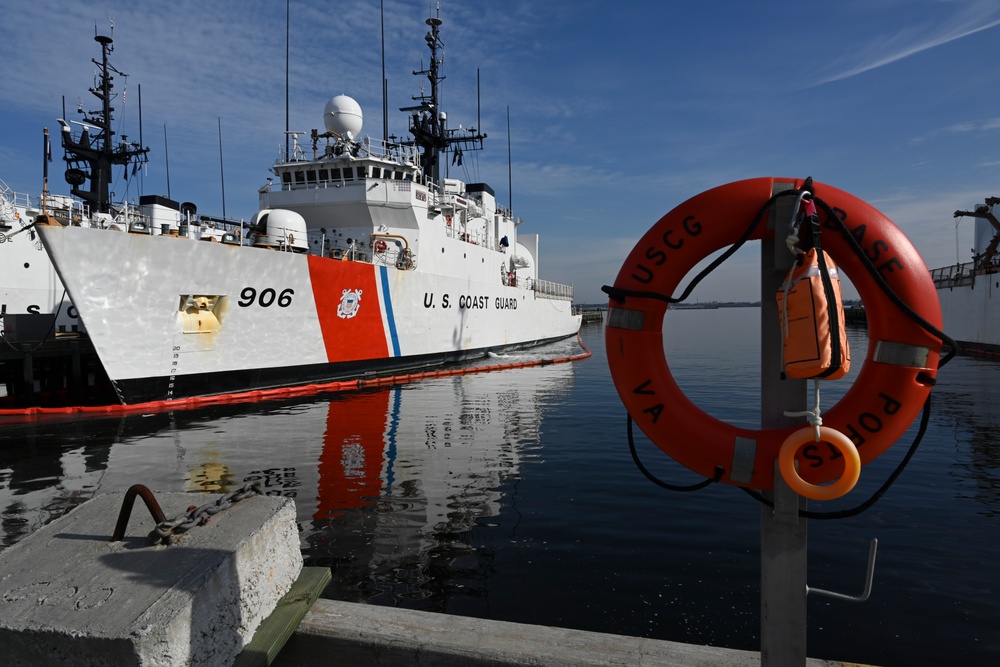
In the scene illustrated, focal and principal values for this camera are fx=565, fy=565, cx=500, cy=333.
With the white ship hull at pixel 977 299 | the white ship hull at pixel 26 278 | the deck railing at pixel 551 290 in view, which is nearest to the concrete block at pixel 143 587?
the white ship hull at pixel 26 278

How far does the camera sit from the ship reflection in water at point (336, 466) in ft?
15.1

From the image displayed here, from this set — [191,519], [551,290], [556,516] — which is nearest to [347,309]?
[556,516]

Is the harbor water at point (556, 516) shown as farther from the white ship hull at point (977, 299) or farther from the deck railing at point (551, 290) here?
the deck railing at point (551, 290)

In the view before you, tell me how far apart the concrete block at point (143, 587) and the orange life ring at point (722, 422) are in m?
1.61

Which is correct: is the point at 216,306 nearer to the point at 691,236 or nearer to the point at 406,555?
the point at 406,555

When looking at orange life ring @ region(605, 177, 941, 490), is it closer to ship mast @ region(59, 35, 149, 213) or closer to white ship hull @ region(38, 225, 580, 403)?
white ship hull @ region(38, 225, 580, 403)

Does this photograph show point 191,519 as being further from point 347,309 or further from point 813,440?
point 347,309

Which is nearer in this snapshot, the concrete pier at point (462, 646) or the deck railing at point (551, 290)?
the concrete pier at point (462, 646)

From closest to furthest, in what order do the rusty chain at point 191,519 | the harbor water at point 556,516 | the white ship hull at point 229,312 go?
1. the rusty chain at point 191,519
2. the harbor water at point 556,516
3. the white ship hull at point 229,312

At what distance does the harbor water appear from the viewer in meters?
3.60

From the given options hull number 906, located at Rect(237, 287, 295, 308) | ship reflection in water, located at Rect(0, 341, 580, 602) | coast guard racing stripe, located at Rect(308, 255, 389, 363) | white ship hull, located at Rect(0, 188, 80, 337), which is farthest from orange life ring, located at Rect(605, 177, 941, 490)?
white ship hull, located at Rect(0, 188, 80, 337)

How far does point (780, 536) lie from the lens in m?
2.02

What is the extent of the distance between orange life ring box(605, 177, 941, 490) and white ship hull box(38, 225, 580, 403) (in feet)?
38.0

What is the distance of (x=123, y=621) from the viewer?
170 cm
